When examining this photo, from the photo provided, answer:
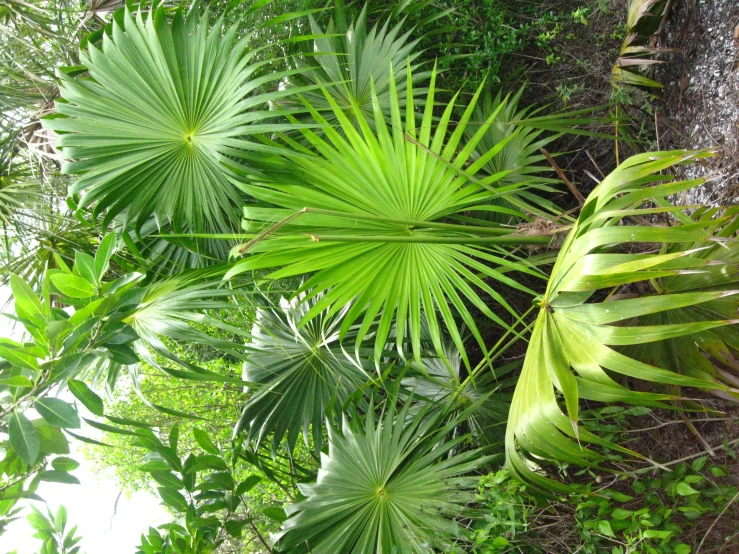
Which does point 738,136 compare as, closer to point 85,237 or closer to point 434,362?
point 434,362

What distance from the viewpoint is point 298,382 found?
5.94ft

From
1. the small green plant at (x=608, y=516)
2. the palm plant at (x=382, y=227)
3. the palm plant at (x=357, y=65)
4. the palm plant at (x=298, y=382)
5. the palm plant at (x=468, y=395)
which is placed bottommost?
the small green plant at (x=608, y=516)

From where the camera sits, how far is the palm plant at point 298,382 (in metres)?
1.75

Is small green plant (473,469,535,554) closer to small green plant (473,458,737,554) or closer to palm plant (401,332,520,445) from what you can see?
small green plant (473,458,737,554)

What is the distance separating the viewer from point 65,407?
0.99 metres

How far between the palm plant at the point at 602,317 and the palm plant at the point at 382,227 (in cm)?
32

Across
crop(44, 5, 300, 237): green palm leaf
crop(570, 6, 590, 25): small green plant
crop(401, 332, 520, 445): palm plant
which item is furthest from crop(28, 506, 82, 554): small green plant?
crop(570, 6, 590, 25): small green plant

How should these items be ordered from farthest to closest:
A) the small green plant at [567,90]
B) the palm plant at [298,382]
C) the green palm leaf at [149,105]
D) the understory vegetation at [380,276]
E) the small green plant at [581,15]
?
the small green plant at [567,90]
the small green plant at [581,15]
the palm plant at [298,382]
the green palm leaf at [149,105]
the understory vegetation at [380,276]

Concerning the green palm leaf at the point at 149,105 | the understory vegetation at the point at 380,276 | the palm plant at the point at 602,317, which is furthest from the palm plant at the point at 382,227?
the palm plant at the point at 602,317

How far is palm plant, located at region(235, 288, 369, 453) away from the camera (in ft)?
5.74

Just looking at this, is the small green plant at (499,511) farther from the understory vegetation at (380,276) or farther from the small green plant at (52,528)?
the small green plant at (52,528)

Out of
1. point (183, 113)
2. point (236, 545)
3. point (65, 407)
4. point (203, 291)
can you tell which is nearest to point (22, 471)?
point (65, 407)

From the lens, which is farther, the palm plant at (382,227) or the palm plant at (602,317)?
the palm plant at (382,227)

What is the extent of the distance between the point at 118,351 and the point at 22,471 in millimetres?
334
